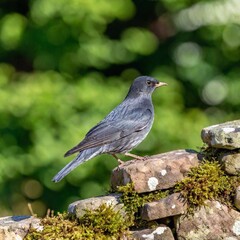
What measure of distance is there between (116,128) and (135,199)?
66.9 inches

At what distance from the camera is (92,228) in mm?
6105

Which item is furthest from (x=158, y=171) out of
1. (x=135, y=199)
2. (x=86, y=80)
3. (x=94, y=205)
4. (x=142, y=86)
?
(x=86, y=80)

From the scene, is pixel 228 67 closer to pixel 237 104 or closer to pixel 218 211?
pixel 237 104

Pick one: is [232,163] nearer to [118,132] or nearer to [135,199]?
[135,199]

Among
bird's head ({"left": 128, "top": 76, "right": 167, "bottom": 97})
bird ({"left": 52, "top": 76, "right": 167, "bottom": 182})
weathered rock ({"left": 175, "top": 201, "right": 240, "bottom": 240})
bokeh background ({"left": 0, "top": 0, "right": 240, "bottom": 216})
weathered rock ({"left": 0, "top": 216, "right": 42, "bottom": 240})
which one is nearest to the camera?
weathered rock ({"left": 175, "top": 201, "right": 240, "bottom": 240})

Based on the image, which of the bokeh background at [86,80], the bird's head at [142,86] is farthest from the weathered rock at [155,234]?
the bokeh background at [86,80]

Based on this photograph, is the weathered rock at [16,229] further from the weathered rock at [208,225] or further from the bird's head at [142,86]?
the bird's head at [142,86]

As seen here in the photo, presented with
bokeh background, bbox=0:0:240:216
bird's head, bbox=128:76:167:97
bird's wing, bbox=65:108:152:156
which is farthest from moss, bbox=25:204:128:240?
bokeh background, bbox=0:0:240:216

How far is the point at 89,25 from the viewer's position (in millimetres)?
12500

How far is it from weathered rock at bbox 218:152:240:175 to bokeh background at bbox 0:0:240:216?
577 centimetres

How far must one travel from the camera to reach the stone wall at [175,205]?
19.8 ft

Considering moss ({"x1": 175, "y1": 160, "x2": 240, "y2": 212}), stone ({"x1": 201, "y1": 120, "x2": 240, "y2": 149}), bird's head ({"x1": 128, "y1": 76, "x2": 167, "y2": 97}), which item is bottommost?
moss ({"x1": 175, "y1": 160, "x2": 240, "y2": 212})

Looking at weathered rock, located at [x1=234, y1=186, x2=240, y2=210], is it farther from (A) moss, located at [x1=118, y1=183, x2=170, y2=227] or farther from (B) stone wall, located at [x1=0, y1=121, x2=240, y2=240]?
(A) moss, located at [x1=118, y1=183, x2=170, y2=227]

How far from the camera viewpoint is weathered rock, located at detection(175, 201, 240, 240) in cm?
601
